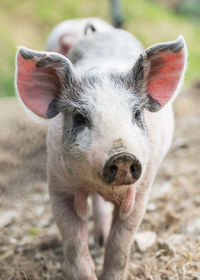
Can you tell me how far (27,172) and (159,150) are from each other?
2437 millimetres

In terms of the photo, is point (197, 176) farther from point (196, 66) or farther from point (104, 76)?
point (196, 66)

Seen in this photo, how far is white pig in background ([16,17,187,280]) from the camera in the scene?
2963mm

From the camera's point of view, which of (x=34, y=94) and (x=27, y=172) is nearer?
(x=34, y=94)

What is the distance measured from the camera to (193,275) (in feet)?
12.2

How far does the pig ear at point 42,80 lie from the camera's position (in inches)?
130

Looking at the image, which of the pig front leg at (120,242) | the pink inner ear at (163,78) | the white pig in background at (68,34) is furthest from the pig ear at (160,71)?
the white pig in background at (68,34)

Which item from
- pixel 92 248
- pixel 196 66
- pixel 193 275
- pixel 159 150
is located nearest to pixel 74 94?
pixel 159 150

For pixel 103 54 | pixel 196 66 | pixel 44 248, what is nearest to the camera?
pixel 103 54

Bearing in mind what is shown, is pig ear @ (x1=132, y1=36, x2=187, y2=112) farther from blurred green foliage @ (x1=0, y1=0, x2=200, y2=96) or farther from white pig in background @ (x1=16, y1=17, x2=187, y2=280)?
blurred green foliage @ (x1=0, y1=0, x2=200, y2=96)

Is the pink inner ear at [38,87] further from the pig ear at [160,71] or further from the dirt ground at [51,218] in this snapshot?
the dirt ground at [51,218]

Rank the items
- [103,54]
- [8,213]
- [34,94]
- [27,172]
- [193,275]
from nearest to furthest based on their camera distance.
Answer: [34,94], [193,275], [103,54], [8,213], [27,172]

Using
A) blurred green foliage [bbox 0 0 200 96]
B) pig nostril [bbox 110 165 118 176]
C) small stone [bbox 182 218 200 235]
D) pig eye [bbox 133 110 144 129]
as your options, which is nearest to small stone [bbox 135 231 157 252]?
small stone [bbox 182 218 200 235]

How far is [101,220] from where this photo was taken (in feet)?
15.8

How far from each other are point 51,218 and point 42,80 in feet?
7.03
